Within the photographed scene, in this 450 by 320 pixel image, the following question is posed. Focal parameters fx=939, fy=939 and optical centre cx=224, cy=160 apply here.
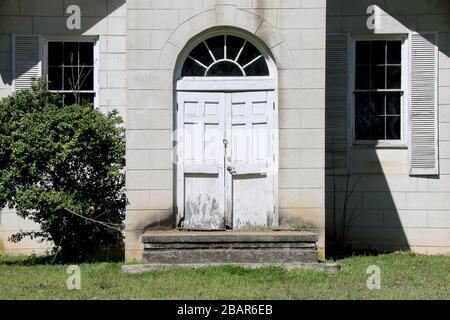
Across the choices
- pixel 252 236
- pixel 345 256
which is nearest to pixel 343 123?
pixel 345 256

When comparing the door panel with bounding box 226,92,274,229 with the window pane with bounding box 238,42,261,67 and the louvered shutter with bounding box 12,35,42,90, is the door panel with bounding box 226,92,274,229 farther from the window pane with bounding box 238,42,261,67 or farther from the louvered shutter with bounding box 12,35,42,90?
the louvered shutter with bounding box 12,35,42,90

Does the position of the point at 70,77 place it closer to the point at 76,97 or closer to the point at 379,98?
the point at 76,97

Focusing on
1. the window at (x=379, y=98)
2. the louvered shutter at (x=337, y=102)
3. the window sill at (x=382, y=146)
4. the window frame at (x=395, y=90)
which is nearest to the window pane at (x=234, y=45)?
the louvered shutter at (x=337, y=102)

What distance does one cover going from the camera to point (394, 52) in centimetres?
1500

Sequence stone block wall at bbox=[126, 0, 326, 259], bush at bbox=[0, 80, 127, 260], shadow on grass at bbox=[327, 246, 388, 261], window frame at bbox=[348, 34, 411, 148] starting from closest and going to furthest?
1. bush at bbox=[0, 80, 127, 260]
2. stone block wall at bbox=[126, 0, 326, 259]
3. shadow on grass at bbox=[327, 246, 388, 261]
4. window frame at bbox=[348, 34, 411, 148]

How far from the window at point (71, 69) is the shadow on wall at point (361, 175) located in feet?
12.4

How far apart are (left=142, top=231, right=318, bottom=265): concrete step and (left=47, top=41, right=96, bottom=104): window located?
3.70 m

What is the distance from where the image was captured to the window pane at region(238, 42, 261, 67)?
13203mm

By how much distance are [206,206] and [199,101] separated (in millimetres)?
1467

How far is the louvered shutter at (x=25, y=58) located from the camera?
1473 centimetres

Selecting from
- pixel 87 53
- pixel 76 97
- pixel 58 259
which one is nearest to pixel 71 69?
pixel 87 53

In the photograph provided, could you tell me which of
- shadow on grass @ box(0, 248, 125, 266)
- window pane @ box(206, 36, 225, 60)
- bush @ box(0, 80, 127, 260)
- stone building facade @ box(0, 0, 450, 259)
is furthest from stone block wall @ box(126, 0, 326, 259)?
shadow on grass @ box(0, 248, 125, 266)

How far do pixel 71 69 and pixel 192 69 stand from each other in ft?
8.60

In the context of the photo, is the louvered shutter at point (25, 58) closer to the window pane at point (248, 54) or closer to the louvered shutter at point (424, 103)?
the window pane at point (248, 54)
